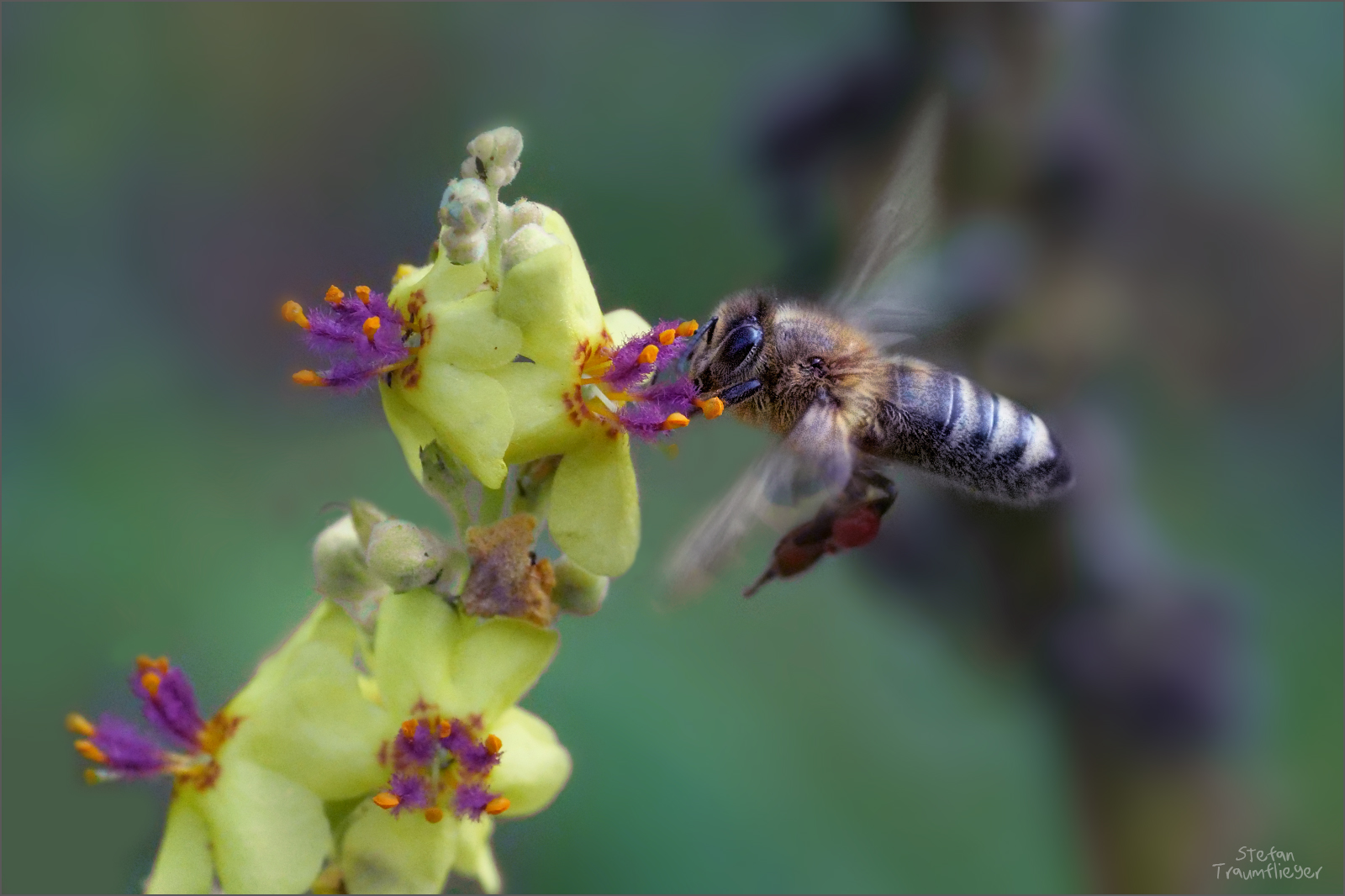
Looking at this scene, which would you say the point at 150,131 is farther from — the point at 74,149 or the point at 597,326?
the point at 597,326

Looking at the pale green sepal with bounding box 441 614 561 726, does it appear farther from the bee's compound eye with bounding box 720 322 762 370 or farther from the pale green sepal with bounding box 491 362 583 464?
the bee's compound eye with bounding box 720 322 762 370

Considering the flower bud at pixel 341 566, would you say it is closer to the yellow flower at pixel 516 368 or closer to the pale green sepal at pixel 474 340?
the yellow flower at pixel 516 368

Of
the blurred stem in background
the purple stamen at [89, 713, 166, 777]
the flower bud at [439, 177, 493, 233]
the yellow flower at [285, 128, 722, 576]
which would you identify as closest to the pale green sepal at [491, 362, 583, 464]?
the yellow flower at [285, 128, 722, 576]

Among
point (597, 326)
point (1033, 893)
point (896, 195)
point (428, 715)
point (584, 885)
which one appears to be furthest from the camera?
point (1033, 893)

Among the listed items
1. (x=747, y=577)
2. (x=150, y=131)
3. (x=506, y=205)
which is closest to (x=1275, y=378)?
(x=747, y=577)

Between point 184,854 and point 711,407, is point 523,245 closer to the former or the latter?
point 711,407

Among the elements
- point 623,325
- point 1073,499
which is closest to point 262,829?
point 623,325

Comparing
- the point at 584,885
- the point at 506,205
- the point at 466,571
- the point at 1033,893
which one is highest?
the point at 506,205
